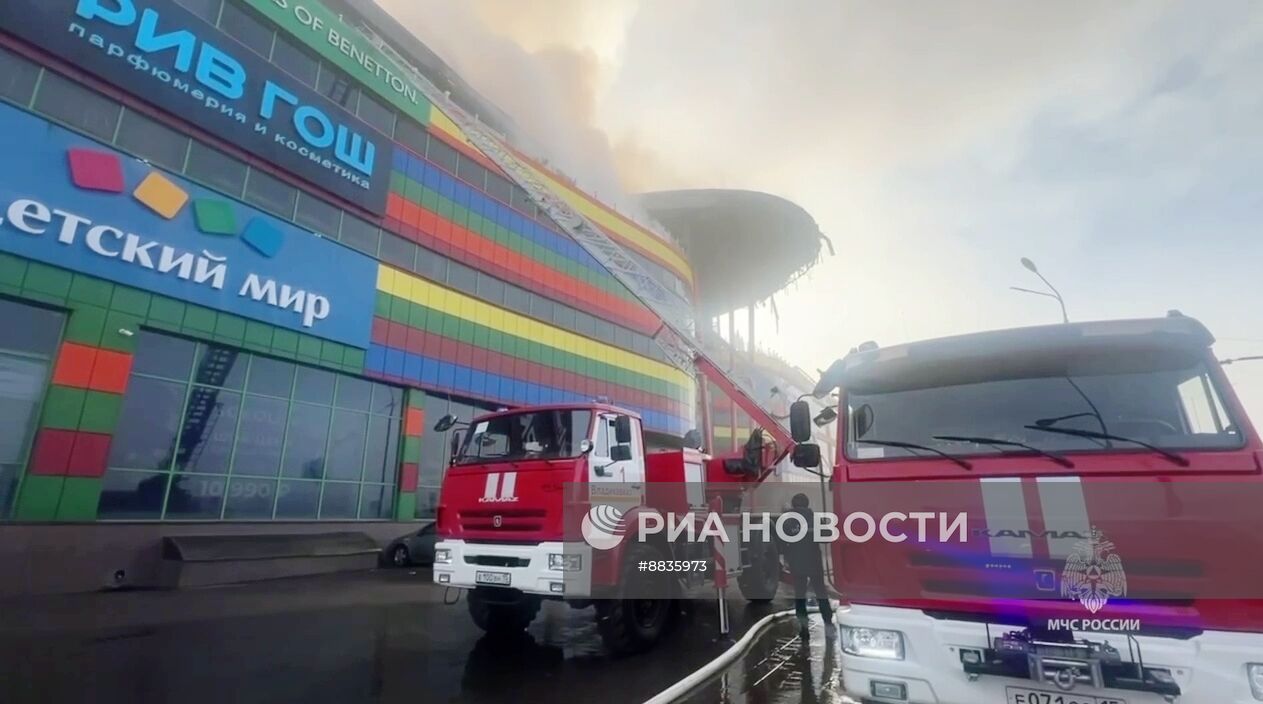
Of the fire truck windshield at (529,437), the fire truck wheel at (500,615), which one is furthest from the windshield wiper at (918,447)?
the fire truck wheel at (500,615)

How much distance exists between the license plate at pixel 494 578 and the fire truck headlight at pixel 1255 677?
17.6 feet

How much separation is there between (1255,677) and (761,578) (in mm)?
7938

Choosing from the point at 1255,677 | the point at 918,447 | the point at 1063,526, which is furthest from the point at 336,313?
the point at 1255,677

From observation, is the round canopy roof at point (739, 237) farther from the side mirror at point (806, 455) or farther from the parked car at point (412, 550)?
the side mirror at point (806, 455)

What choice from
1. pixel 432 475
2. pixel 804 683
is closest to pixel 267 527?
pixel 432 475

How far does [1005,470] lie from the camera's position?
342cm

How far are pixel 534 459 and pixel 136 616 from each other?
6.91 metres

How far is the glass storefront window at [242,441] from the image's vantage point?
12242 millimetres

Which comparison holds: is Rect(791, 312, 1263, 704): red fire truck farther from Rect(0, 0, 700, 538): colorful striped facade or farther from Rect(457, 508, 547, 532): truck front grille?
Rect(0, 0, 700, 538): colorful striped facade

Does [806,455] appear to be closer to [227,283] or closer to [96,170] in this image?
[227,283]

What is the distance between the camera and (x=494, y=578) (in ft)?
20.2

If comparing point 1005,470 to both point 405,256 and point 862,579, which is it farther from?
point 405,256

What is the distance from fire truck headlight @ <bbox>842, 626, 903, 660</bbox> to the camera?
3336 mm

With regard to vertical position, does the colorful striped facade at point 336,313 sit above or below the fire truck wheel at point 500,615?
above
